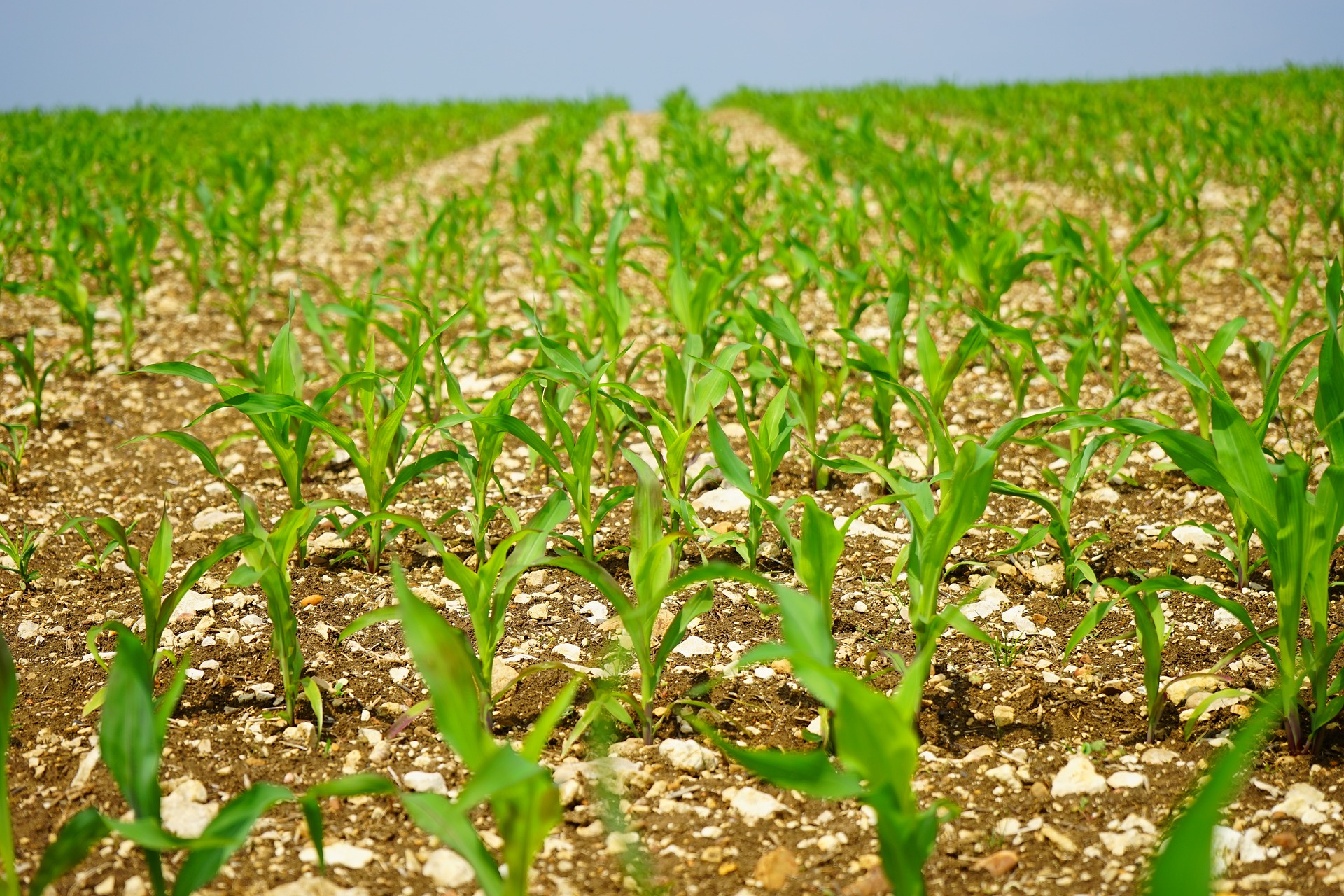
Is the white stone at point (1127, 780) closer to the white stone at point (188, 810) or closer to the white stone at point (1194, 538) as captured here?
the white stone at point (1194, 538)

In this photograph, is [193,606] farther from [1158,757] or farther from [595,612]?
[1158,757]

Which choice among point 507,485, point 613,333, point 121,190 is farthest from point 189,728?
point 121,190

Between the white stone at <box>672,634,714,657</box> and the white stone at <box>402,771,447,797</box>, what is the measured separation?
546mm

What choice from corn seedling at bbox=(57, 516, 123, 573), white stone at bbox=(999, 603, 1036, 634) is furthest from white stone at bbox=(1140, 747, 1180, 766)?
corn seedling at bbox=(57, 516, 123, 573)

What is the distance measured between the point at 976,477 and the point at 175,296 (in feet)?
15.2

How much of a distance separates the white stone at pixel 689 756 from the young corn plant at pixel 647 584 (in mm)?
48

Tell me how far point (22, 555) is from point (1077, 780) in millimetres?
2193

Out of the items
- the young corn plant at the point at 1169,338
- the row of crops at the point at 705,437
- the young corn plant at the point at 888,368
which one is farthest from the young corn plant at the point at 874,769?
Result: the young corn plant at the point at 1169,338

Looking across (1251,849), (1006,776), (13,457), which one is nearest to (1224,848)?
(1251,849)

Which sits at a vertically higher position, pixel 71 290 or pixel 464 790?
pixel 71 290

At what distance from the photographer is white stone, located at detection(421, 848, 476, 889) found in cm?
131

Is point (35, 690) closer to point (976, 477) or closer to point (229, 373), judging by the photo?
point (976, 477)

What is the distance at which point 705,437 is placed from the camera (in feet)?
10.0

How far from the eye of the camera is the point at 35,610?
6.93ft
